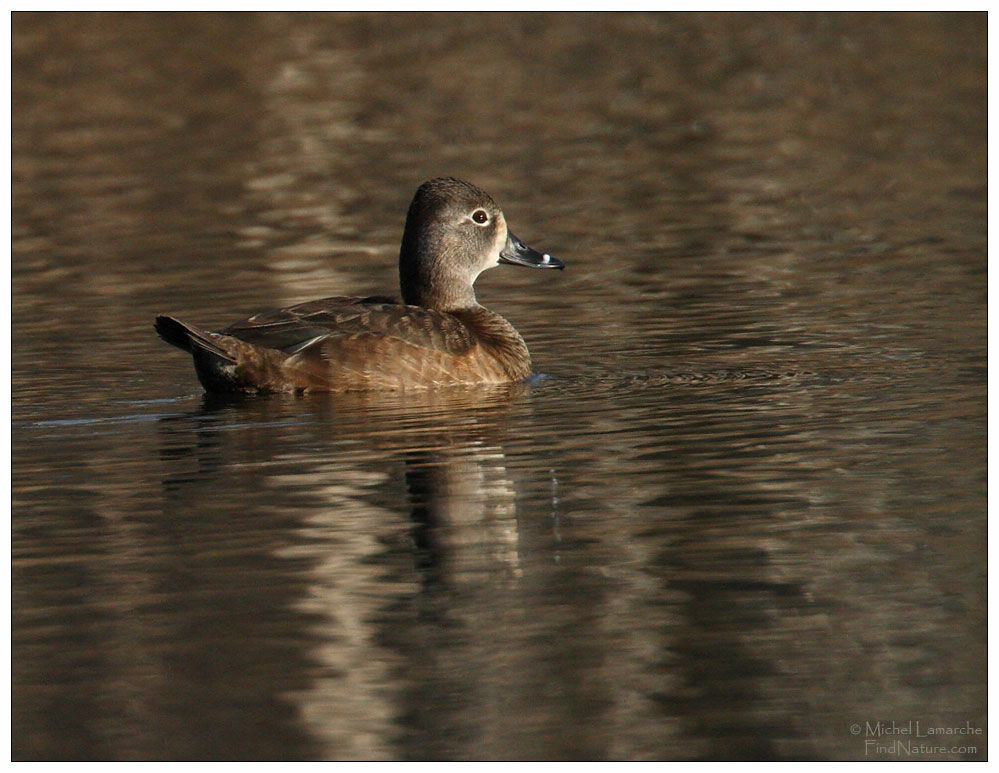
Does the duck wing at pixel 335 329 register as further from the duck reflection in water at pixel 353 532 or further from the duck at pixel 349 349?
the duck reflection in water at pixel 353 532

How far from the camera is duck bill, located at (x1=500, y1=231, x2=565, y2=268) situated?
11.4 m

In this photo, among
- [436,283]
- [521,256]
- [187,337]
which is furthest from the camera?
[521,256]

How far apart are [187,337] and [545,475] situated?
2.35 meters

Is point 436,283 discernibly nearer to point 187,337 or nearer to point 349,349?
point 349,349

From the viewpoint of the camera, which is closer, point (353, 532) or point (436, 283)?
point (353, 532)

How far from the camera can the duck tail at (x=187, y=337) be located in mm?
9648

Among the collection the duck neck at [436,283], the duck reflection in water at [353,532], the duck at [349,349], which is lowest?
the duck reflection in water at [353,532]

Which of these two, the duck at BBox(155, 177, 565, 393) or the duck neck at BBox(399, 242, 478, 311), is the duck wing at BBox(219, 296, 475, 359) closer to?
the duck at BBox(155, 177, 565, 393)

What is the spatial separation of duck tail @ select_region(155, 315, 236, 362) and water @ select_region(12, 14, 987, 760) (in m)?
0.32

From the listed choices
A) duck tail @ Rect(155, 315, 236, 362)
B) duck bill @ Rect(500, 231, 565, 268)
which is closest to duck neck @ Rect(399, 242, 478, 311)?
duck bill @ Rect(500, 231, 565, 268)

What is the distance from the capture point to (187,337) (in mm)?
9766

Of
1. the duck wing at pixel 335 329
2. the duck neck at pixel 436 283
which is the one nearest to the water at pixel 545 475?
the duck wing at pixel 335 329

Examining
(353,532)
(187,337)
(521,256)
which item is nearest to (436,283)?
(521,256)

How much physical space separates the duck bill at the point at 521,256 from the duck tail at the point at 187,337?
2.10 metres
